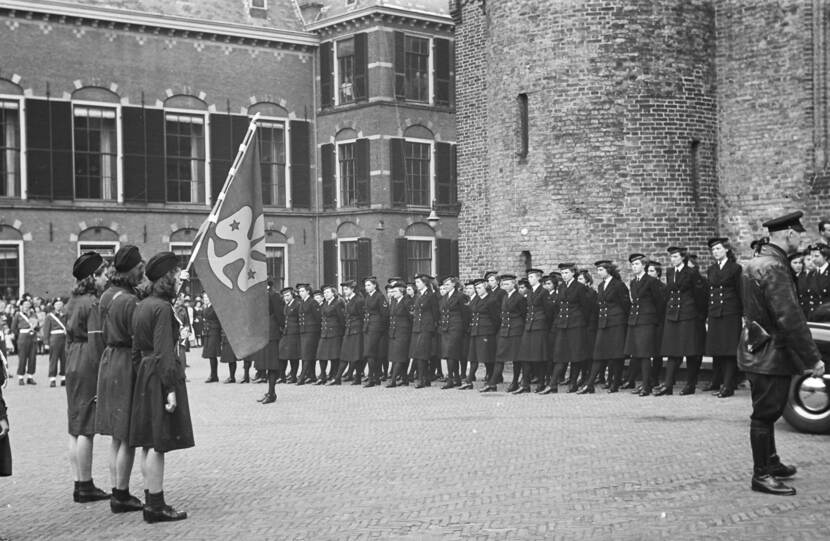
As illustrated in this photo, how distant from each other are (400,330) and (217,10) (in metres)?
20.1

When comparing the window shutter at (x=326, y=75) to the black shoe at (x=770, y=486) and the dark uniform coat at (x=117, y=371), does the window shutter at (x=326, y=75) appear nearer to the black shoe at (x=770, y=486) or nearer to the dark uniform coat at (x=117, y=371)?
the dark uniform coat at (x=117, y=371)

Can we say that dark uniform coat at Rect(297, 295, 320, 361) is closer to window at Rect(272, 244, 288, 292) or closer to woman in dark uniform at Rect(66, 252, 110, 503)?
woman in dark uniform at Rect(66, 252, 110, 503)

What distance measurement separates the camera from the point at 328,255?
118ft

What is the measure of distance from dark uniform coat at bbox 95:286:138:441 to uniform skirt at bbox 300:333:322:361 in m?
11.3

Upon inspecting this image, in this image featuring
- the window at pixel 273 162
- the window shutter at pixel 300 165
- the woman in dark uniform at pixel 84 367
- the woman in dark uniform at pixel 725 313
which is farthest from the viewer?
the window shutter at pixel 300 165

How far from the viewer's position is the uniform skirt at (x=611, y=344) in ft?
49.8

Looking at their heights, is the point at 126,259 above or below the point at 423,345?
above

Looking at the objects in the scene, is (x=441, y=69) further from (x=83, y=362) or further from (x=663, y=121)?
(x=83, y=362)

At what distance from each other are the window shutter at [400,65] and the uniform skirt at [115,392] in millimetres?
28090

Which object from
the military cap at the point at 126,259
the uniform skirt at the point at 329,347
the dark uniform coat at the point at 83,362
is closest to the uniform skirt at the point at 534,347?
the uniform skirt at the point at 329,347

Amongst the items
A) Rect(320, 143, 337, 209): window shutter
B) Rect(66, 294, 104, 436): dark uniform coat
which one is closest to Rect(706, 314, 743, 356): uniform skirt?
Rect(66, 294, 104, 436): dark uniform coat

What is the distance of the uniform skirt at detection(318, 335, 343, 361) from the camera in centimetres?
1892

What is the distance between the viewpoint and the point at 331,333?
1903 cm

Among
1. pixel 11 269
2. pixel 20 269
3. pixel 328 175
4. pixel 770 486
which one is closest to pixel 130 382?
pixel 770 486
